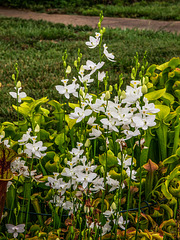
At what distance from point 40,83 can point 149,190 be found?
106 inches

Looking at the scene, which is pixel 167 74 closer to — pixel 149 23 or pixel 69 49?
pixel 69 49

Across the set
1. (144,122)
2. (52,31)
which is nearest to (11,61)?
(52,31)

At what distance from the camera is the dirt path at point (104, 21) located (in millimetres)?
8469

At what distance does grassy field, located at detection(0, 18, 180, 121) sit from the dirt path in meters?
1.31

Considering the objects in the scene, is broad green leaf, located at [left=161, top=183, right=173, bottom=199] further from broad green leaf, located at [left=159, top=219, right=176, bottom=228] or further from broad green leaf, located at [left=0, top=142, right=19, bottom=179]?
broad green leaf, located at [left=0, top=142, right=19, bottom=179]

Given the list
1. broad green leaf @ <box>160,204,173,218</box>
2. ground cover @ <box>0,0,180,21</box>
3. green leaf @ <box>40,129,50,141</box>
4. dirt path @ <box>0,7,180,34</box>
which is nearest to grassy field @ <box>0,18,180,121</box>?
dirt path @ <box>0,7,180,34</box>

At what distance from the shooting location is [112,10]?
10.5 meters

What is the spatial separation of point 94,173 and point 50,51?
14.6 feet

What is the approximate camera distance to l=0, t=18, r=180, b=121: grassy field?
3.94 m

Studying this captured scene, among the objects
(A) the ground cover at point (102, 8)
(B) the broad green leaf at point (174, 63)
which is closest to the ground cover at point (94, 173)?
(B) the broad green leaf at point (174, 63)

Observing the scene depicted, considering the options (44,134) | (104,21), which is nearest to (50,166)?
(44,134)

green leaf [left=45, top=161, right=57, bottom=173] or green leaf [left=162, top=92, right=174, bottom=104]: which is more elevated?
green leaf [left=162, top=92, right=174, bottom=104]

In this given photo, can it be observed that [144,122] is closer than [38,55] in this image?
Yes

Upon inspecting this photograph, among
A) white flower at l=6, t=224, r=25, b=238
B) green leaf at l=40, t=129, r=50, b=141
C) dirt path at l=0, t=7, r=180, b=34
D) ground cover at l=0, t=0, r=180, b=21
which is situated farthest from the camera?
ground cover at l=0, t=0, r=180, b=21
